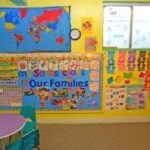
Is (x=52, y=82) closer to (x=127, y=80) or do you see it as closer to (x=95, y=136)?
(x=95, y=136)

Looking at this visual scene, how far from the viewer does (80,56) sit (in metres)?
4.34

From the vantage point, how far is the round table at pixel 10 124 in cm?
259

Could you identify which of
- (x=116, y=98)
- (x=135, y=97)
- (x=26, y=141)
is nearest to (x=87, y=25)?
(x=116, y=98)

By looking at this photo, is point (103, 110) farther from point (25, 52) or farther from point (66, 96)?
point (25, 52)

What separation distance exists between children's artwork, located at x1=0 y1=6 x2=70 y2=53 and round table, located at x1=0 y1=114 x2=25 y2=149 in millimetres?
1548

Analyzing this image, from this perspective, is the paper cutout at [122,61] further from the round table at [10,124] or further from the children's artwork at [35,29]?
the round table at [10,124]

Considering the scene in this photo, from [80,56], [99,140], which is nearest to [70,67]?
[80,56]

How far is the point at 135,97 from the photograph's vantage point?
4.52 meters

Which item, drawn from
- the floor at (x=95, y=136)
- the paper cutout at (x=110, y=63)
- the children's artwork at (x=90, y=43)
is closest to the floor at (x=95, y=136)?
the floor at (x=95, y=136)

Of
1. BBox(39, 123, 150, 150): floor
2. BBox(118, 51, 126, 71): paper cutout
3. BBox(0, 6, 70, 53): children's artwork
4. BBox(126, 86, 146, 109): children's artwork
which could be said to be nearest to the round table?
BBox(39, 123, 150, 150): floor

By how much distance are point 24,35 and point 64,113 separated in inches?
53.5

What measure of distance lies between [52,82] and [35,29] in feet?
2.78

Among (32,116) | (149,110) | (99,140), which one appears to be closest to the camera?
(32,116)

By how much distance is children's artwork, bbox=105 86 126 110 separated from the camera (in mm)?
4480
